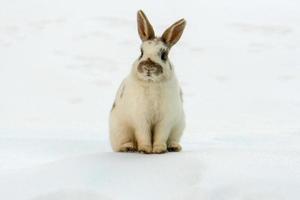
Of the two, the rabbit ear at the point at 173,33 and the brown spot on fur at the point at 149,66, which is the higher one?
the rabbit ear at the point at 173,33

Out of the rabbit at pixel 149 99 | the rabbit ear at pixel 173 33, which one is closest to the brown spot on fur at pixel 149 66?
the rabbit at pixel 149 99

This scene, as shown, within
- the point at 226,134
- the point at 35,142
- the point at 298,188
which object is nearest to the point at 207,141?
the point at 226,134

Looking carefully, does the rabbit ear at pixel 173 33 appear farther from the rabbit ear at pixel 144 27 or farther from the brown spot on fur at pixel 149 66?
the brown spot on fur at pixel 149 66

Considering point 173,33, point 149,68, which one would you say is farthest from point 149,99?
point 173,33

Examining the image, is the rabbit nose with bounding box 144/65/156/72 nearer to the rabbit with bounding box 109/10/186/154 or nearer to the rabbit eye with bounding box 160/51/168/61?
the rabbit with bounding box 109/10/186/154

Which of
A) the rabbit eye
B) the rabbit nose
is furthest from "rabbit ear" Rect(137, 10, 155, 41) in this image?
the rabbit nose

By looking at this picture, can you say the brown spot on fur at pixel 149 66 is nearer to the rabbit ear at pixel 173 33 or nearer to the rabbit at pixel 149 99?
the rabbit at pixel 149 99

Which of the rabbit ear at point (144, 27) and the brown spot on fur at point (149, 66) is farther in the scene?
the rabbit ear at point (144, 27)

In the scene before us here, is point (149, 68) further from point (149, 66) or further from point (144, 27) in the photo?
point (144, 27)
